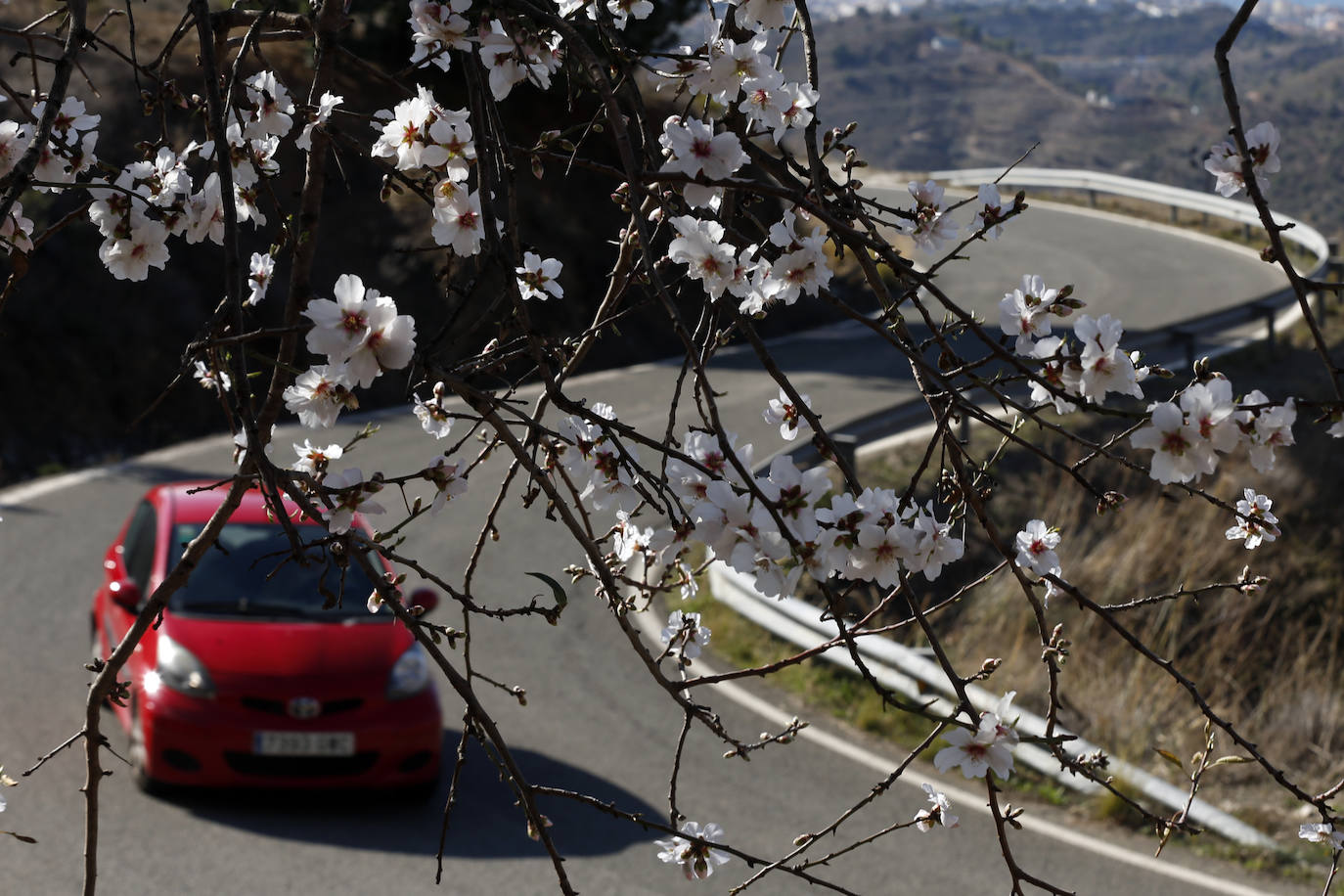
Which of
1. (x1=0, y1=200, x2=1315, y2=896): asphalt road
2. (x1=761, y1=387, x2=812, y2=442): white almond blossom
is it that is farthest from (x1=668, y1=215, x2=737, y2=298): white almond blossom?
(x1=0, y1=200, x2=1315, y2=896): asphalt road

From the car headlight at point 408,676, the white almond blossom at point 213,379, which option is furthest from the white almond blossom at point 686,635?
the car headlight at point 408,676

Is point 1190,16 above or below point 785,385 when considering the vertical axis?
above

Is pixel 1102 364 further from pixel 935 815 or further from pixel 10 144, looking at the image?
pixel 10 144

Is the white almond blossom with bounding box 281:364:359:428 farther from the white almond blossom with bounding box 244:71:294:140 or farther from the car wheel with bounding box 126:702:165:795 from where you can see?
the car wheel with bounding box 126:702:165:795

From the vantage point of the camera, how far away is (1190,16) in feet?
595

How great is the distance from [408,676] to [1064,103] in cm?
11722

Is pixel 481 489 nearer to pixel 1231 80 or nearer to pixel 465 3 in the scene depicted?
pixel 465 3

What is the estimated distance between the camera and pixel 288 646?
707 centimetres

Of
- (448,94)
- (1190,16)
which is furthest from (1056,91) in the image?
(448,94)

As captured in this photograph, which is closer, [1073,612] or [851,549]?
[851,549]

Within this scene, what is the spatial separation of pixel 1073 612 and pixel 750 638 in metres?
2.61

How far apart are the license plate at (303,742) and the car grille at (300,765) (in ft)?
0.17

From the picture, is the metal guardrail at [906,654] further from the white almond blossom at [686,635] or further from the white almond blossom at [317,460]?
the white almond blossom at [317,460]

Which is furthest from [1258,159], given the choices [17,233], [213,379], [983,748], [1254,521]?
[17,233]
